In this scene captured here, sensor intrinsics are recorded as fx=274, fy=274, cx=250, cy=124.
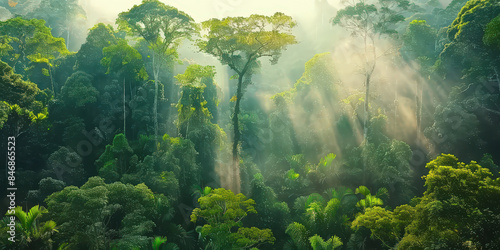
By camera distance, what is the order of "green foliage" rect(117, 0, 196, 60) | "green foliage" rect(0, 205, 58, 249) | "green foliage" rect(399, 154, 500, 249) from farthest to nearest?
1. "green foliage" rect(117, 0, 196, 60)
2. "green foliage" rect(0, 205, 58, 249)
3. "green foliage" rect(399, 154, 500, 249)

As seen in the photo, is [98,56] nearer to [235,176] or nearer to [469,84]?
[235,176]

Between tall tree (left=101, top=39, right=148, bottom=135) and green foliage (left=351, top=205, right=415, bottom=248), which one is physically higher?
tall tree (left=101, top=39, right=148, bottom=135)

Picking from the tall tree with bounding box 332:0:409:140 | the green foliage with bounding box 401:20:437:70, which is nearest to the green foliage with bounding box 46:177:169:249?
the tall tree with bounding box 332:0:409:140

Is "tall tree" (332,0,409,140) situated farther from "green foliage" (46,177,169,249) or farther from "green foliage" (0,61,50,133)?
"green foliage" (0,61,50,133)

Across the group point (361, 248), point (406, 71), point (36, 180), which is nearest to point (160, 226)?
point (36, 180)

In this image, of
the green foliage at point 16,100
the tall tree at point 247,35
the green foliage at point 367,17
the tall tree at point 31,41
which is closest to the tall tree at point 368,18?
the green foliage at point 367,17

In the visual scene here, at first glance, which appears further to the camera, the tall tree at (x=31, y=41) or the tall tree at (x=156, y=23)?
the tall tree at (x=31, y=41)

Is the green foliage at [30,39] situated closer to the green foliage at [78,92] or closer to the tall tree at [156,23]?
the green foliage at [78,92]

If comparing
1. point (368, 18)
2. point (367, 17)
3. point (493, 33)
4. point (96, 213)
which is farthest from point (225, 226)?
point (493, 33)
